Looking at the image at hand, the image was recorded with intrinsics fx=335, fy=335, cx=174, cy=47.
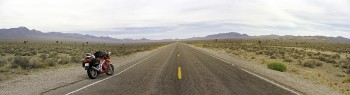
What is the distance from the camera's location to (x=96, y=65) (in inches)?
529

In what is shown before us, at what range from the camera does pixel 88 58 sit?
13.0 metres

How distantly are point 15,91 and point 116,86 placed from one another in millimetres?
3082

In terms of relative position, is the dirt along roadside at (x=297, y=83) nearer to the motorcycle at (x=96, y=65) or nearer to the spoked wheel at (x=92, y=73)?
the motorcycle at (x=96, y=65)

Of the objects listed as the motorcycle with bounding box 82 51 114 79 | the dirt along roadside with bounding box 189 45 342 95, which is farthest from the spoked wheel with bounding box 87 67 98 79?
the dirt along roadside with bounding box 189 45 342 95

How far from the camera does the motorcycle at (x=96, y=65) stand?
12977 mm

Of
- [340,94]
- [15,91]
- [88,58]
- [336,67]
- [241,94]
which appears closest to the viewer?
[241,94]

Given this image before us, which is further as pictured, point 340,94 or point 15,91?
point 340,94

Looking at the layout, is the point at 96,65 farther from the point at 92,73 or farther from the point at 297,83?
the point at 297,83

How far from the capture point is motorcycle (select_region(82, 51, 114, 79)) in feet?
42.6

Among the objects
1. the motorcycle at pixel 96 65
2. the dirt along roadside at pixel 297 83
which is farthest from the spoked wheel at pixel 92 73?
the dirt along roadside at pixel 297 83

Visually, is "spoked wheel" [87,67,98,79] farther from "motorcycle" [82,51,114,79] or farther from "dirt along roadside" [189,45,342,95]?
"dirt along roadside" [189,45,342,95]

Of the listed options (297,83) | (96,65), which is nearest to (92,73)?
(96,65)

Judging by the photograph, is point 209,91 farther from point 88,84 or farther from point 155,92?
point 88,84

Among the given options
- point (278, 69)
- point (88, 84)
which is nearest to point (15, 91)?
point (88, 84)
